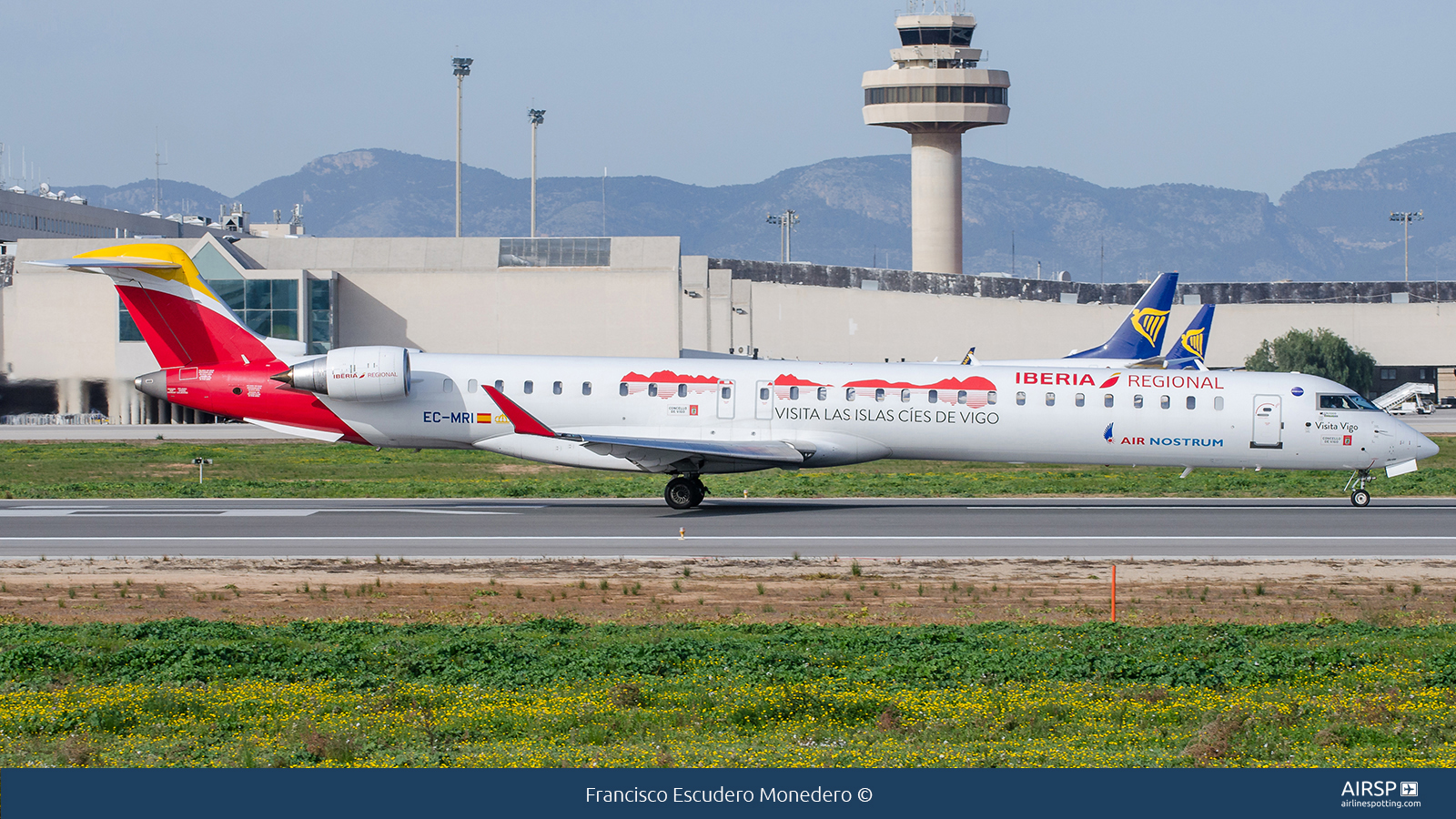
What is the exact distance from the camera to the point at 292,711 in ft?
40.2

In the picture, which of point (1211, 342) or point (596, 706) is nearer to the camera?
point (596, 706)

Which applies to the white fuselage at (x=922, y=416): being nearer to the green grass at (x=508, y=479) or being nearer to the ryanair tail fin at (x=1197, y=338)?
the green grass at (x=508, y=479)

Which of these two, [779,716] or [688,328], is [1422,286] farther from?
[779,716]

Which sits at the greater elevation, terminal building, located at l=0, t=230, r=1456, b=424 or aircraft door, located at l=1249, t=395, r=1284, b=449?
terminal building, located at l=0, t=230, r=1456, b=424

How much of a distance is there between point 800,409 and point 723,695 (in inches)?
690

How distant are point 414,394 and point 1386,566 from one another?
19.1 m

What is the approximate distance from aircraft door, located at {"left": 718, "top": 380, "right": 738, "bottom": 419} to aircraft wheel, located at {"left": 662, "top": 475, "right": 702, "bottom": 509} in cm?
163

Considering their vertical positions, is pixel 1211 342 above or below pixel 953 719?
above

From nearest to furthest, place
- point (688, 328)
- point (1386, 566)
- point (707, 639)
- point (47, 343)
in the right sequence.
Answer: point (707, 639)
point (1386, 566)
point (47, 343)
point (688, 328)

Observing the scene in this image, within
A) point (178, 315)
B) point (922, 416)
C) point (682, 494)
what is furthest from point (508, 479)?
point (922, 416)

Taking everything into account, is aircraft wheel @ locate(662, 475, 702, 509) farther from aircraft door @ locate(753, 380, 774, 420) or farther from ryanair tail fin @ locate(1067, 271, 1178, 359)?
ryanair tail fin @ locate(1067, 271, 1178, 359)

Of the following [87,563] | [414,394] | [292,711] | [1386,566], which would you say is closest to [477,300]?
[414,394]

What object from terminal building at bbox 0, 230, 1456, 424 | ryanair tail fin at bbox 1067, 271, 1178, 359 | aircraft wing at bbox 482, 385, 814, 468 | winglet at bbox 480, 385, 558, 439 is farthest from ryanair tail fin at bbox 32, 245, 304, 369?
terminal building at bbox 0, 230, 1456, 424

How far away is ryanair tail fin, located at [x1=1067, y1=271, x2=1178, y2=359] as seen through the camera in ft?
183
